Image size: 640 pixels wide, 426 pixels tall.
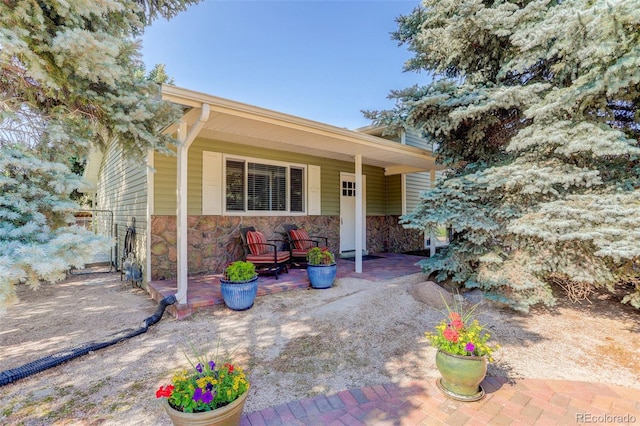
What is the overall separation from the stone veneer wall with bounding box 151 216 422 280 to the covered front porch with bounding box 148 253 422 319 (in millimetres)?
306

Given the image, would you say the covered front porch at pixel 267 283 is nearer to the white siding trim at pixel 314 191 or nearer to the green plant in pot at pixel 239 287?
the green plant in pot at pixel 239 287

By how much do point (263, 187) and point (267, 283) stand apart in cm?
238

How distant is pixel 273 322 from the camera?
3.80 m

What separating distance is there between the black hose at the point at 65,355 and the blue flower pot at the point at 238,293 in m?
0.82

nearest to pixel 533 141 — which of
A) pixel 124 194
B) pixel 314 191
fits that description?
pixel 314 191

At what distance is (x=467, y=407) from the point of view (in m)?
2.18

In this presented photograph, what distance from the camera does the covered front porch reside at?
4133mm

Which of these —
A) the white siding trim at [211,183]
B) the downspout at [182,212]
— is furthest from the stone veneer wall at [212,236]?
the downspout at [182,212]

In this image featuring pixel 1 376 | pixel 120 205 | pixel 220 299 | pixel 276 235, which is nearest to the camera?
pixel 1 376

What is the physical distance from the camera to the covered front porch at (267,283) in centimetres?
413

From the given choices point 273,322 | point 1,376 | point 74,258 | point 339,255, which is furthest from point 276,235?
point 74,258

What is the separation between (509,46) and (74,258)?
6.30 metres

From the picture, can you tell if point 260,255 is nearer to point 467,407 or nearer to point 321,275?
point 321,275

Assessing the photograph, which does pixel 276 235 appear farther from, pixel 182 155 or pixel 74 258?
pixel 74 258
